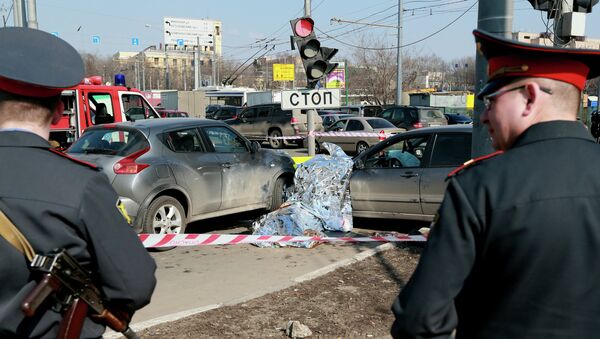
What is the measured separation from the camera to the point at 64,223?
1.79m

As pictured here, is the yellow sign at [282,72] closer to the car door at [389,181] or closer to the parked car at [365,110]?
the parked car at [365,110]

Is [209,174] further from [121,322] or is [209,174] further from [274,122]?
[274,122]

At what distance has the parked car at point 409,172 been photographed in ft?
24.1

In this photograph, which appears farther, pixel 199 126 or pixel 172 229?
pixel 199 126

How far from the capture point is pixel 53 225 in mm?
1768

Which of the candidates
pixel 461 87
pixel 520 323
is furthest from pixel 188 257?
pixel 461 87

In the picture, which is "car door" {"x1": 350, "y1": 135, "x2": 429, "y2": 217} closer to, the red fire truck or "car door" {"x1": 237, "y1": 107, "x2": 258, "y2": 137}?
the red fire truck

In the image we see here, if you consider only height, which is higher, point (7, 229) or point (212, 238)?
point (7, 229)

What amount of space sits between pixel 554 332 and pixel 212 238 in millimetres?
5365

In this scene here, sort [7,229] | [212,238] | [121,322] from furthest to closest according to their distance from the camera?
[212,238] < [121,322] < [7,229]

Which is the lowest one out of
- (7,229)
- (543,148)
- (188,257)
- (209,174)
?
(188,257)

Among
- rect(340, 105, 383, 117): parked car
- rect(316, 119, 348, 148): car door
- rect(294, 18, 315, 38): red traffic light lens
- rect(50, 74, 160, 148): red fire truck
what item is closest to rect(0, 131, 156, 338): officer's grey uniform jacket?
rect(294, 18, 315, 38): red traffic light lens

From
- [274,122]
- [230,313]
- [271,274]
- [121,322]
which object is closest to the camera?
[121,322]

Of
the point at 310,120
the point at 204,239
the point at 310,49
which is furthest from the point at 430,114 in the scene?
the point at 204,239
